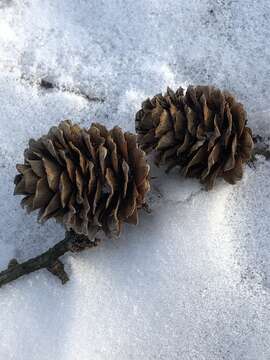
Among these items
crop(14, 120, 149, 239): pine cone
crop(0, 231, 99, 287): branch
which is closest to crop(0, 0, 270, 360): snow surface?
crop(0, 231, 99, 287): branch

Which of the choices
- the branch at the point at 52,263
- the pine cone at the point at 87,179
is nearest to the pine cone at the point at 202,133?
the pine cone at the point at 87,179

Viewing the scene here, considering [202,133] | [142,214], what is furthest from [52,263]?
[202,133]

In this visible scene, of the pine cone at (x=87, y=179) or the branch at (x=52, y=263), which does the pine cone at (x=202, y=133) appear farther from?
the branch at (x=52, y=263)

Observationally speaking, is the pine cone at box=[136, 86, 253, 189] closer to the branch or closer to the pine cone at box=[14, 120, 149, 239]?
the pine cone at box=[14, 120, 149, 239]

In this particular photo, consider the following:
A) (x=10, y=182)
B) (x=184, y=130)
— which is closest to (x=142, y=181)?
(x=184, y=130)

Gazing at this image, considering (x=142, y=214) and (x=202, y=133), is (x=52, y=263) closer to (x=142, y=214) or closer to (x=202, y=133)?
(x=142, y=214)

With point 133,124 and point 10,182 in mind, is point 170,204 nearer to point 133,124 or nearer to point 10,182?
point 133,124
